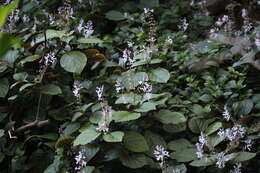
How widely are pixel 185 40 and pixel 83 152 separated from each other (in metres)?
1.69

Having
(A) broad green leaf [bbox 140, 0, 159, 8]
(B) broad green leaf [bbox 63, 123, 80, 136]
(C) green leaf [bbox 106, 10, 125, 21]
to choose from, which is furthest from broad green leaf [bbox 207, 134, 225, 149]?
(A) broad green leaf [bbox 140, 0, 159, 8]

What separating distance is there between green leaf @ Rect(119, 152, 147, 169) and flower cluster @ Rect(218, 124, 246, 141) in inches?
17.4

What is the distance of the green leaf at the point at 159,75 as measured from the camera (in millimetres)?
2074

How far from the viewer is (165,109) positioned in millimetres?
1999

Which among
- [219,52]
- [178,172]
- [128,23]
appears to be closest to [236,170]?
[178,172]

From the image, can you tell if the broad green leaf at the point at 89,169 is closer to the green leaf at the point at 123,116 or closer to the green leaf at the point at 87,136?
the green leaf at the point at 87,136

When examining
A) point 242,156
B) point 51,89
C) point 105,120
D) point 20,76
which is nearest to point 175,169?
point 242,156

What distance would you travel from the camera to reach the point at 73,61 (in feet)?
6.93

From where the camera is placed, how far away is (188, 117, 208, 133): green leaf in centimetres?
196

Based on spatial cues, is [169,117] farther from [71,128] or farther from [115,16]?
[115,16]

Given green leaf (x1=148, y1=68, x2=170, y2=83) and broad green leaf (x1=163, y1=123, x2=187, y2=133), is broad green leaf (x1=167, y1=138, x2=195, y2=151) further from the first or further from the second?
green leaf (x1=148, y1=68, x2=170, y2=83)

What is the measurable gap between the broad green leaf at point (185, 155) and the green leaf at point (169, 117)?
0.16m

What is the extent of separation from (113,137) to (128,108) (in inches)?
10.5

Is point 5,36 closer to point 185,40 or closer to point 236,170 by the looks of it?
point 236,170
